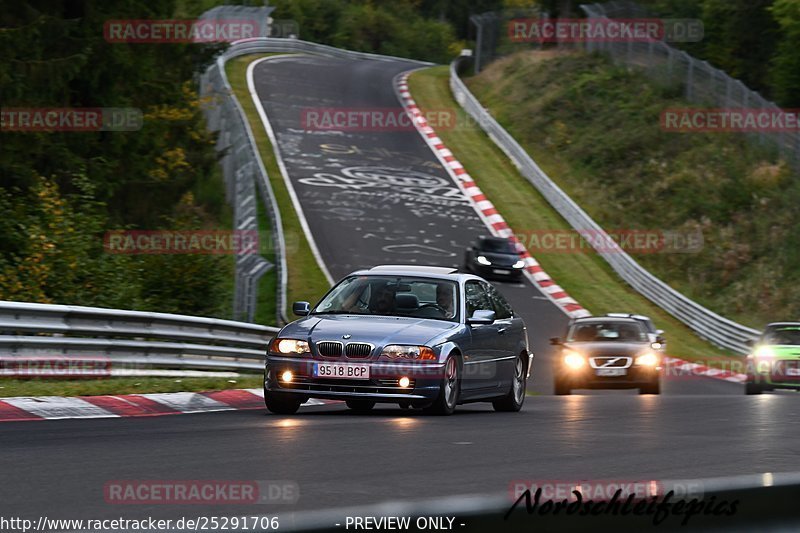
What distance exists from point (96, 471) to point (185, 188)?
23.3 meters

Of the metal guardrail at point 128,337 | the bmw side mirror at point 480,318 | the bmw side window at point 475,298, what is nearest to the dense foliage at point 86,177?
the metal guardrail at point 128,337

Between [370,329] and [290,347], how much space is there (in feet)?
2.51

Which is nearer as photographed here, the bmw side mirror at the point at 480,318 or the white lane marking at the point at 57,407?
the white lane marking at the point at 57,407

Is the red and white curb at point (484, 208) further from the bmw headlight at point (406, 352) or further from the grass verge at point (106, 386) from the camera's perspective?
the bmw headlight at point (406, 352)

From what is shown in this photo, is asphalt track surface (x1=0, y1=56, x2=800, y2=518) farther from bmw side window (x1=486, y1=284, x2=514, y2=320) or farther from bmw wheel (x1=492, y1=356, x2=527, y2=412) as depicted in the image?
bmw side window (x1=486, y1=284, x2=514, y2=320)

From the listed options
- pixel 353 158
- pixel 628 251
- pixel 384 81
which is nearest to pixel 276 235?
pixel 628 251

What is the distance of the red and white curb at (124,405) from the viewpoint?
11.8 metres

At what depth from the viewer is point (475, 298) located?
14672 mm

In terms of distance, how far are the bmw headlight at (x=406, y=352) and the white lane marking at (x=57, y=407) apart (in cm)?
254

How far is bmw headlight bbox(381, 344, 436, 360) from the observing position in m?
12.8

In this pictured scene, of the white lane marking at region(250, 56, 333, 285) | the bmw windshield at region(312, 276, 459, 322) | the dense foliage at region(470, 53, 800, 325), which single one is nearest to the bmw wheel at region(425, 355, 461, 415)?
the bmw windshield at region(312, 276, 459, 322)

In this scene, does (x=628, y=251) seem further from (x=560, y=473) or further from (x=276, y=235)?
(x=560, y=473)

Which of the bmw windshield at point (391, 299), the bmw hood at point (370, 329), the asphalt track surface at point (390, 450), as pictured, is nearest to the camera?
the asphalt track surface at point (390, 450)

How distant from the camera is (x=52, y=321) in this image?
15.4 metres
